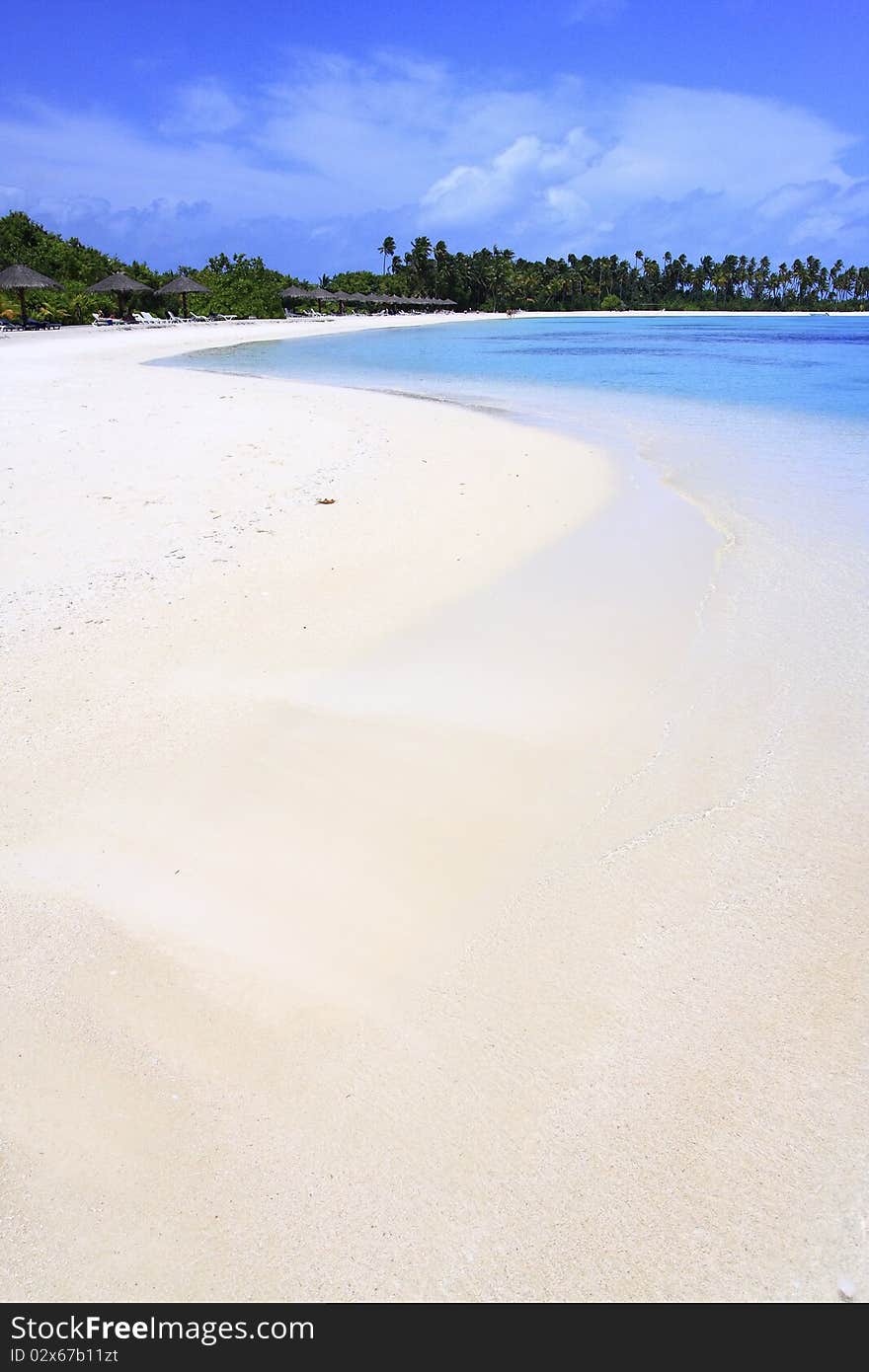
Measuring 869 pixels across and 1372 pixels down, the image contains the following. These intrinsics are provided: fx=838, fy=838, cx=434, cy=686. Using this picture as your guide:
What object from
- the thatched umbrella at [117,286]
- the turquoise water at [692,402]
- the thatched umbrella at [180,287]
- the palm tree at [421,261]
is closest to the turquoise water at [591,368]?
the turquoise water at [692,402]

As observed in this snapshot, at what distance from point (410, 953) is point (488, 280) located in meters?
122

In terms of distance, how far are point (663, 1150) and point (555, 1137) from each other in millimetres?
288

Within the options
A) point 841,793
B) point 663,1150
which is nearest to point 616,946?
point 663,1150

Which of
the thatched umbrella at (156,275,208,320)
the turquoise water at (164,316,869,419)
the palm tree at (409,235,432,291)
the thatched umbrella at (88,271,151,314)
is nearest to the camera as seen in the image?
the turquoise water at (164,316,869,419)

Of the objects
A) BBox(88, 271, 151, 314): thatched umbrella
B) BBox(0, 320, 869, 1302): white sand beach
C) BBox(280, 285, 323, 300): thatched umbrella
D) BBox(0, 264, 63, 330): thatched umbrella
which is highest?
BBox(280, 285, 323, 300): thatched umbrella

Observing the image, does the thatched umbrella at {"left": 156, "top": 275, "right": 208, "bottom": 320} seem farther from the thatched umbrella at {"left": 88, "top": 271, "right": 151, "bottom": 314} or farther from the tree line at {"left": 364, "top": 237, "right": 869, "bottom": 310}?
the tree line at {"left": 364, "top": 237, "right": 869, "bottom": 310}

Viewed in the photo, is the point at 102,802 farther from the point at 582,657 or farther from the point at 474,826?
the point at 582,657

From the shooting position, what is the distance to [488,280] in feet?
365

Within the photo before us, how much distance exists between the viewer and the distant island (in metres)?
45.7

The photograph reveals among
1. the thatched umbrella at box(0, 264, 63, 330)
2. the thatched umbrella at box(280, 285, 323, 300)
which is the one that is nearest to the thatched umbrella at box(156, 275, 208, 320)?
the thatched umbrella at box(0, 264, 63, 330)

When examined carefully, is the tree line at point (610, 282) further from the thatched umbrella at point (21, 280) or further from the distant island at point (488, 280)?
the thatched umbrella at point (21, 280)

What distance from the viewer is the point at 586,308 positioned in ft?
431

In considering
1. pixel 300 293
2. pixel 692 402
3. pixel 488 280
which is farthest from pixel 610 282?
pixel 692 402

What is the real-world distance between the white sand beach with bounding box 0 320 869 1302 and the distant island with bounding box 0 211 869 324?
41651 mm
